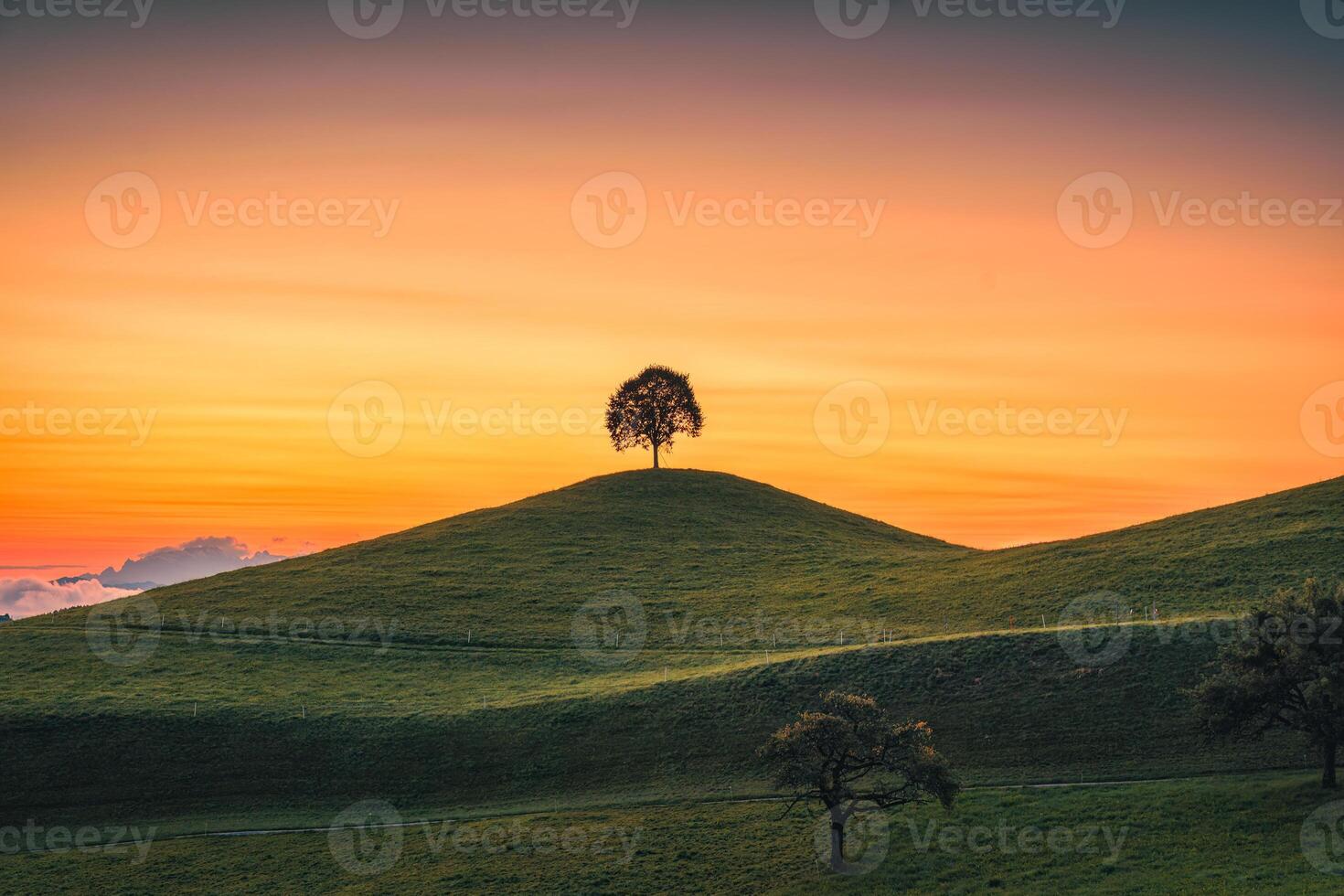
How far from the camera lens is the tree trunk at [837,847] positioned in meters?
49.6

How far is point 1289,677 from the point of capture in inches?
1948

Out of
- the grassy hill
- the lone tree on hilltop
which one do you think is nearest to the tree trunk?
the grassy hill

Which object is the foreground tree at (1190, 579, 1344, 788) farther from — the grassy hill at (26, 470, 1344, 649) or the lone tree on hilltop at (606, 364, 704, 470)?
the lone tree on hilltop at (606, 364, 704, 470)

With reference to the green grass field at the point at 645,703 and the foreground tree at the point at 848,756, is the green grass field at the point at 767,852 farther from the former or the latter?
the foreground tree at the point at 848,756

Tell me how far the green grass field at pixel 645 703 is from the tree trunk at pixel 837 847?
1083 millimetres

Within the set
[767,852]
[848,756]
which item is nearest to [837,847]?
[767,852]

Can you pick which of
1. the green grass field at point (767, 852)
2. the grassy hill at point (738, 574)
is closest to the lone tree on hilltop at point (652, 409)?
the grassy hill at point (738, 574)

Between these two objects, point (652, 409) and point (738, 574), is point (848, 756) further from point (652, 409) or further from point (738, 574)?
point (652, 409)

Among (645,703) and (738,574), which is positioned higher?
(738,574)

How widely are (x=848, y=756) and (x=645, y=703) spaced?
19.9 metres

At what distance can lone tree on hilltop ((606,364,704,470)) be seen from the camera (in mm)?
142625

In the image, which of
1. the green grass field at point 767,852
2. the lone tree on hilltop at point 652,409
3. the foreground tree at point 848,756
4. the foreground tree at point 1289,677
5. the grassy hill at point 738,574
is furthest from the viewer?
the lone tree on hilltop at point 652,409

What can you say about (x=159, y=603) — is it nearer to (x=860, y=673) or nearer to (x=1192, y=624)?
(x=860, y=673)

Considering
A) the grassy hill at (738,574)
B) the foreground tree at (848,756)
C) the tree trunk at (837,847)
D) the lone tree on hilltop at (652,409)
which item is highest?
the lone tree on hilltop at (652,409)
